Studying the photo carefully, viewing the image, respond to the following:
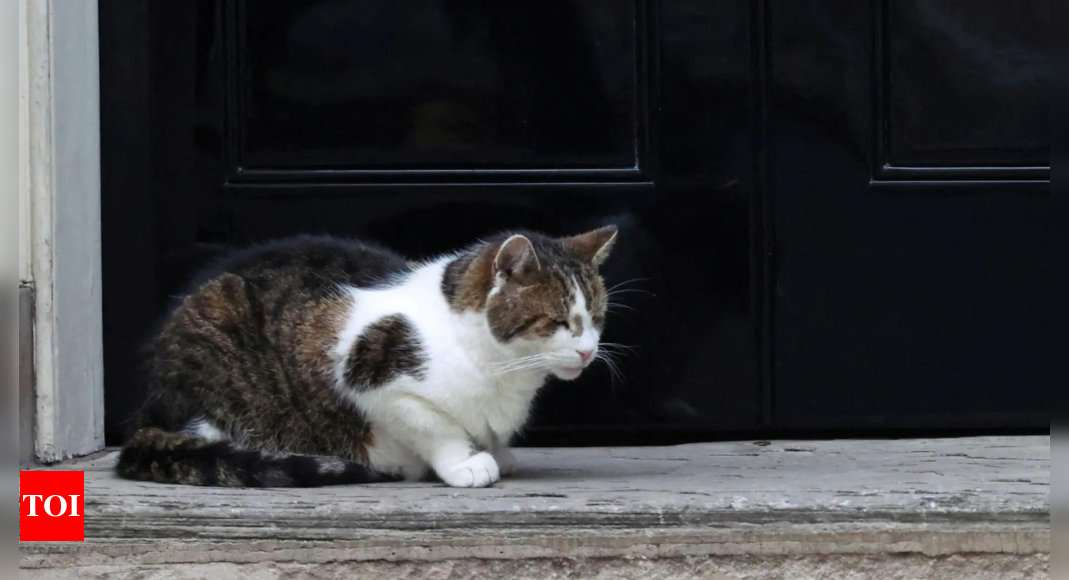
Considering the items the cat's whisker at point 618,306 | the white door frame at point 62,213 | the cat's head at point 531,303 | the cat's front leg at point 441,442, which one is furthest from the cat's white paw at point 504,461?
the white door frame at point 62,213

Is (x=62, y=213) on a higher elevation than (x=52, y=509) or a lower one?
higher

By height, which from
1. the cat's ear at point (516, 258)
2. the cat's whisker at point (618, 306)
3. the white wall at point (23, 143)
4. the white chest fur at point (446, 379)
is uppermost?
the white wall at point (23, 143)

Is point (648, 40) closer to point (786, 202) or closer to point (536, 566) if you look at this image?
point (786, 202)

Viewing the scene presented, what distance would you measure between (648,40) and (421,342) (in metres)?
0.92

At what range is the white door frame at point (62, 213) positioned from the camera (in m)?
2.37

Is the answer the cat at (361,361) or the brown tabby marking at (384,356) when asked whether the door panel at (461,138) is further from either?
the brown tabby marking at (384,356)

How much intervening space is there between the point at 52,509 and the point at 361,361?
59 centimetres

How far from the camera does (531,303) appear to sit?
2.18 m

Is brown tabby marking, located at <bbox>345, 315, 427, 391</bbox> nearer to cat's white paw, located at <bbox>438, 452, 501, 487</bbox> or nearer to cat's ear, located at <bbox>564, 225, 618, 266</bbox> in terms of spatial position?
cat's white paw, located at <bbox>438, 452, 501, 487</bbox>

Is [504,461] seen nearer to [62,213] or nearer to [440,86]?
[440,86]

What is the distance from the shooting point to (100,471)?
7.73 ft

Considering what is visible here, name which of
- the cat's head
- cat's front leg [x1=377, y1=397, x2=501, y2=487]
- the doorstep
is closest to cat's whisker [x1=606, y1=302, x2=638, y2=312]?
the cat's head

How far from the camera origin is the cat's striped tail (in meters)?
2.17

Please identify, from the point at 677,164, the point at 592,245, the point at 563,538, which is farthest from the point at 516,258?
the point at 677,164
